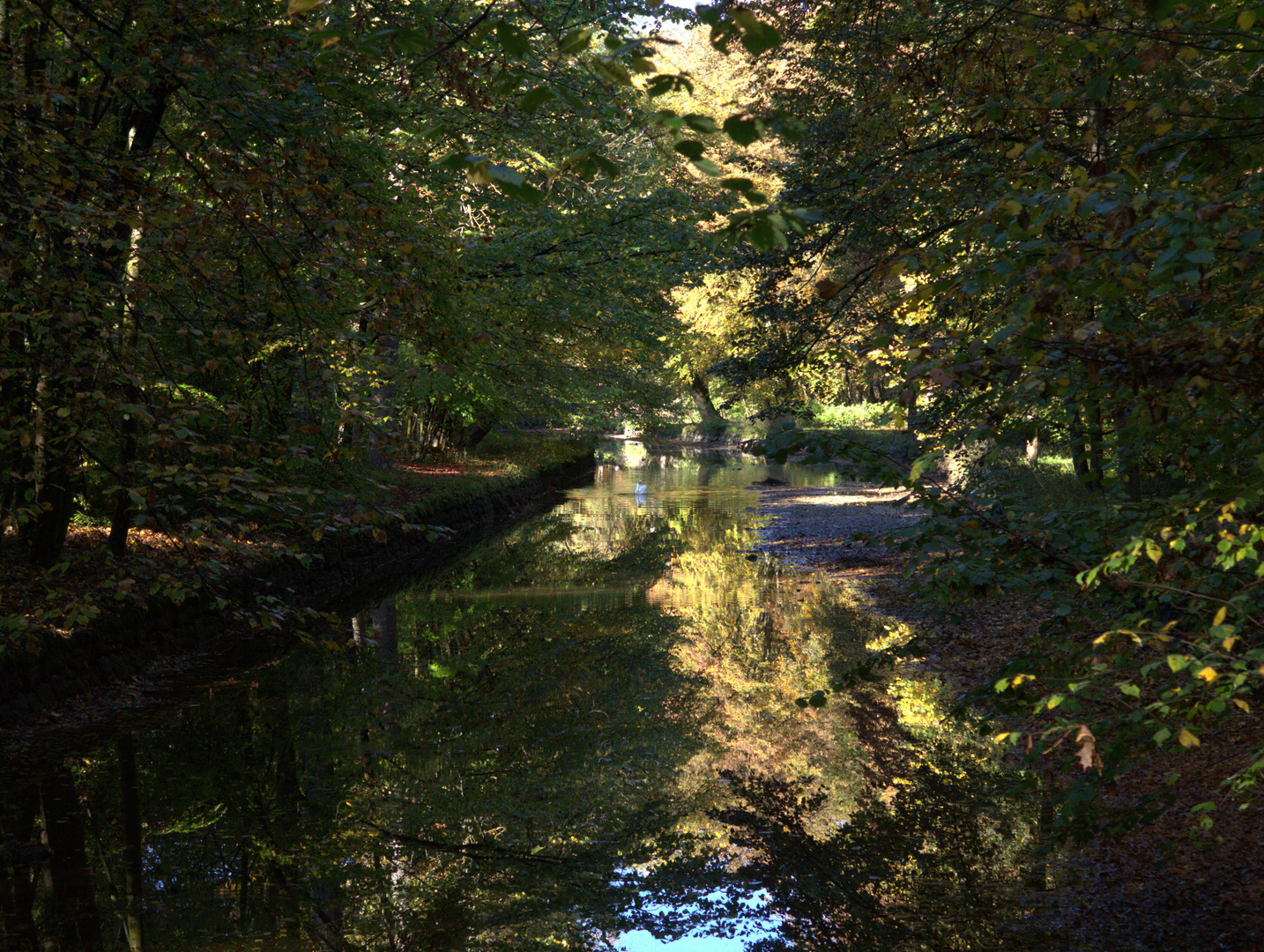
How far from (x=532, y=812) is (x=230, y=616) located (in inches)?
273

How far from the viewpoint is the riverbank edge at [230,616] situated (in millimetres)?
8461

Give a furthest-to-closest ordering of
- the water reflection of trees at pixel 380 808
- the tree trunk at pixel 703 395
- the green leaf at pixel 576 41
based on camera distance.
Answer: the tree trunk at pixel 703 395 → the water reflection of trees at pixel 380 808 → the green leaf at pixel 576 41

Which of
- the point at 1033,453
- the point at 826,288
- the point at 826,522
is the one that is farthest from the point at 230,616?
the point at 1033,453

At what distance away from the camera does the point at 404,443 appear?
6.72 metres

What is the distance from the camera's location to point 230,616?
481 inches

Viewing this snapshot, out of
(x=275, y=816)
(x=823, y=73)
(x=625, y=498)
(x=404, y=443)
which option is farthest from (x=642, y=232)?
(x=625, y=498)

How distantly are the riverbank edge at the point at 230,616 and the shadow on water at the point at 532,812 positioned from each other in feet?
3.11

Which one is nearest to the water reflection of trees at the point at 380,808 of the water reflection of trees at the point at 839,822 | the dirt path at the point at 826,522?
the water reflection of trees at the point at 839,822

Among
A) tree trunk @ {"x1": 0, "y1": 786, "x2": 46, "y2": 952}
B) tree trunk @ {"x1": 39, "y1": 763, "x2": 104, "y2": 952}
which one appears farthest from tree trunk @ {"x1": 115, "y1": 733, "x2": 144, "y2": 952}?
tree trunk @ {"x1": 0, "y1": 786, "x2": 46, "y2": 952}

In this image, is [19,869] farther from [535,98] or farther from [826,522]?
[826,522]

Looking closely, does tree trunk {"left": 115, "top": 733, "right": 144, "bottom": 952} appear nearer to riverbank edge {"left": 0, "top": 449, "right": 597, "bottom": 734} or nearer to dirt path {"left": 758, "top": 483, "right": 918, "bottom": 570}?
riverbank edge {"left": 0, "top": 449, "right": 597, "bottom": 734}

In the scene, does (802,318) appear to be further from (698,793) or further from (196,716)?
(196,716)

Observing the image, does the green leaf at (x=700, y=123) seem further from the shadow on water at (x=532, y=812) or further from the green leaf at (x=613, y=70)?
the shadow on water at (x=532, y=812)

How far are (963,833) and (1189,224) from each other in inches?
182
